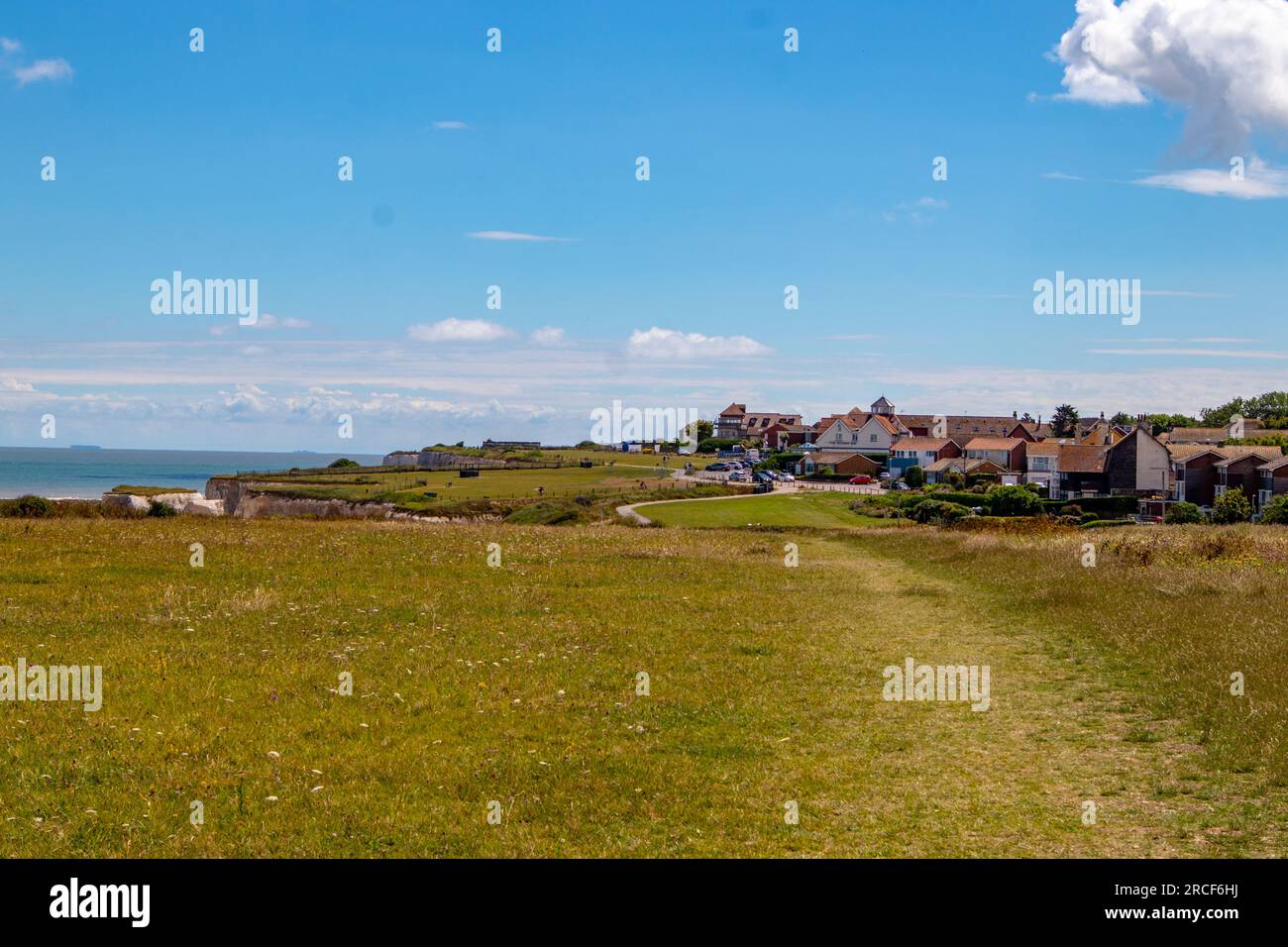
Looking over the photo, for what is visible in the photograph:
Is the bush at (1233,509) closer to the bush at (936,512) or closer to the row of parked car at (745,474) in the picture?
the bush at (936,512)

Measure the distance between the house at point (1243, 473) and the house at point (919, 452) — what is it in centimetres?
5686

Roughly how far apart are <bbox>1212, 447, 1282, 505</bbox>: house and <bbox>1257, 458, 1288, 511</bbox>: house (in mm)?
547

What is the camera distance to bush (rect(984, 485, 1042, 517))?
101 m

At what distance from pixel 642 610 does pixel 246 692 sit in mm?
13263

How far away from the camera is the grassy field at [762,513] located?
261 feet

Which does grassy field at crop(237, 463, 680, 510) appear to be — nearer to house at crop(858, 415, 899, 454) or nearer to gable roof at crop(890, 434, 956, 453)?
gable roof at crop(890, 434, 956, 453)

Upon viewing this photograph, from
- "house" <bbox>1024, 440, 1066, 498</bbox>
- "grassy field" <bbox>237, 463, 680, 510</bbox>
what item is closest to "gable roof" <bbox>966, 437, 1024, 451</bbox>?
"house" <bbox>1024, 440, 1066, 498</bbox>

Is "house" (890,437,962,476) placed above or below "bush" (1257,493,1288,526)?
above

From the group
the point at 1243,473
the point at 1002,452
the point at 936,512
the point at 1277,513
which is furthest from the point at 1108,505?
the point at 1002,452

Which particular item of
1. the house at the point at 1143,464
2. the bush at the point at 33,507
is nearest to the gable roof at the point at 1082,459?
the house at the point at 1143,464

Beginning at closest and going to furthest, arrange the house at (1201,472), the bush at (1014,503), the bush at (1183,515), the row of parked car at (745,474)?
the bush at (1183,515) < the bush at (1014,503) < the house at (1201,472) < the row of parked car at (745,474)

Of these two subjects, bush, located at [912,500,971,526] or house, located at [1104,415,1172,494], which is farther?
house, located at [1104,415,1172,494]

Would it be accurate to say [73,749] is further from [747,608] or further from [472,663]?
[747,608]
